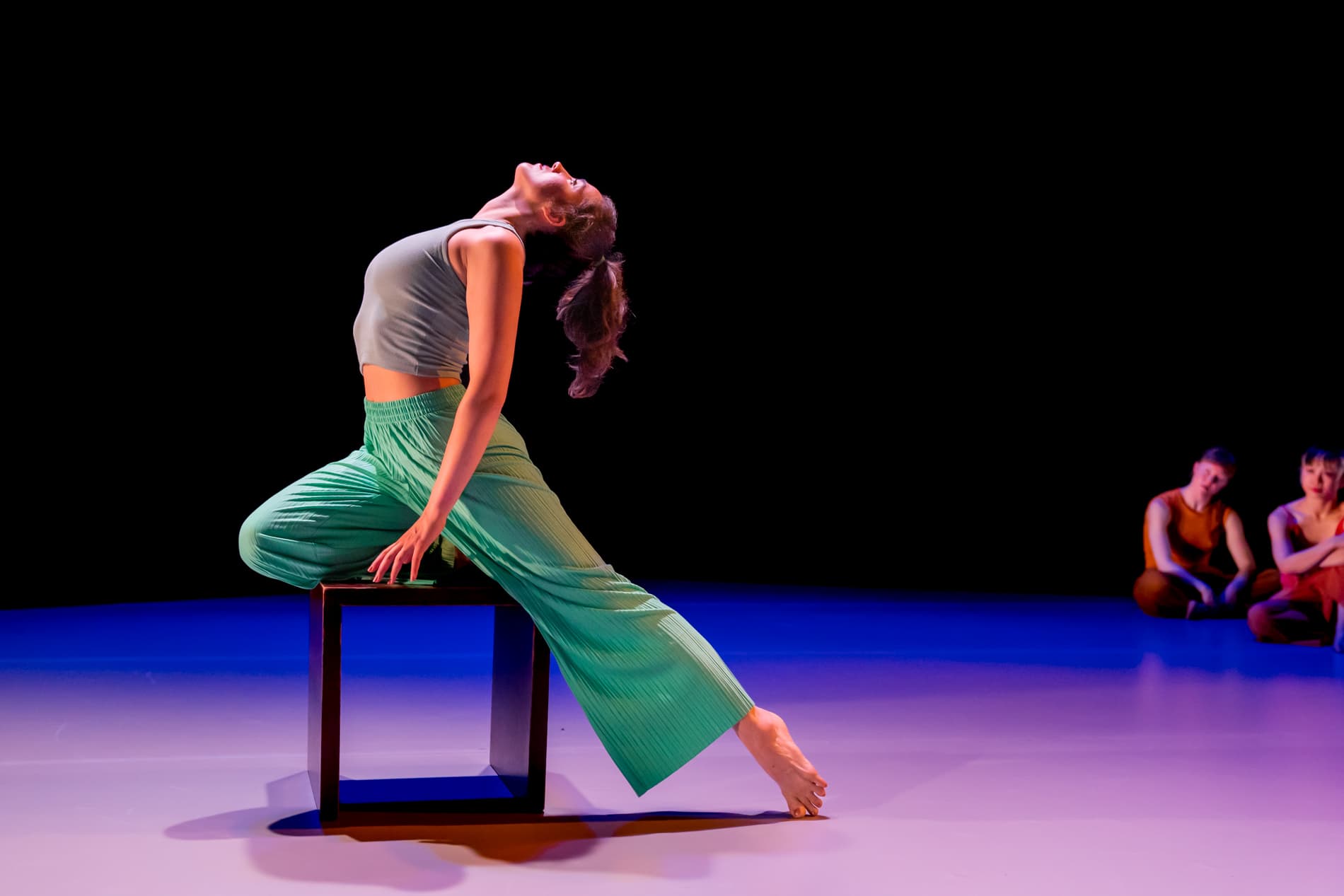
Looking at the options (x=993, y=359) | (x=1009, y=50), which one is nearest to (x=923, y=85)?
(x=1009, y=50)

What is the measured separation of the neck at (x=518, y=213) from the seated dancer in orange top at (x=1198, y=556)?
377cm

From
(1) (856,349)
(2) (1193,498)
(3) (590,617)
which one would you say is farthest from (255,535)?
(1) (856,349)

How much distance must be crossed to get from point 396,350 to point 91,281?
3.59 meters

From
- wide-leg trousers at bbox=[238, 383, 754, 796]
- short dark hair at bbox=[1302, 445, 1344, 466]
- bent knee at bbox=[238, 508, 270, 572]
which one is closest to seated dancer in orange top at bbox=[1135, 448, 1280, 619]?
short dark hair at bbox=[1302, 445, 1344, 466]

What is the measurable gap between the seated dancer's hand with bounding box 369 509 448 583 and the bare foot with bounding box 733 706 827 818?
1.75 ft

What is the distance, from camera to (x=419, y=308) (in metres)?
1.97

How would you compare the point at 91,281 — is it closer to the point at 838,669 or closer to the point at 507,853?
the point at 838,669

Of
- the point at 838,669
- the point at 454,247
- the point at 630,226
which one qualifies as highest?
the point at 630,226

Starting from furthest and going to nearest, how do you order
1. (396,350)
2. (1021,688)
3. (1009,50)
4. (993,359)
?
(993,359)
(1009,50)
(1021,688)
(396,350)

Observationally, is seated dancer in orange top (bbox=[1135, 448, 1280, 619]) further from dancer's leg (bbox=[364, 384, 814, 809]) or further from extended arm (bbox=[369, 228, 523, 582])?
extended arm (bbox=[369, 228, 523, 582])

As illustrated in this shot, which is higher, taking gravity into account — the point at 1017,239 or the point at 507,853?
the point at 1017,239

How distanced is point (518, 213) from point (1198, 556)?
4.11m

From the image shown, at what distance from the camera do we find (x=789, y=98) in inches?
235

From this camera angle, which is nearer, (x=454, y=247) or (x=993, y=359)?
(x=454, y=247)
